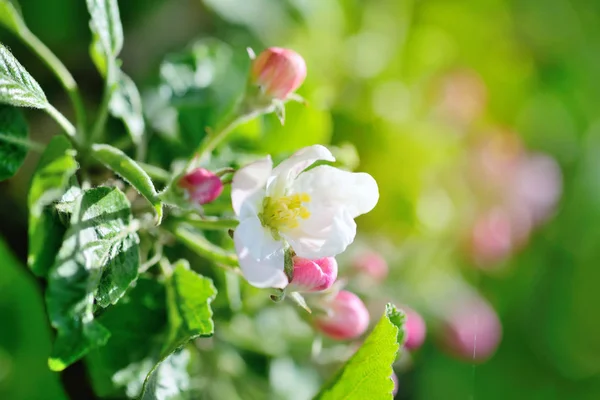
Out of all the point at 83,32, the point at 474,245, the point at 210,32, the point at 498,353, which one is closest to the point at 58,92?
the point at 83,32

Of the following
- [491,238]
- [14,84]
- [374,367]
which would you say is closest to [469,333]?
[491,238]

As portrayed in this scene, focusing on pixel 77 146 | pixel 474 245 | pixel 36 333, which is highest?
pixel 77 146

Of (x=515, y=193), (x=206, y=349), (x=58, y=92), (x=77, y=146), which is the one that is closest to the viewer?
(x=77, y=146)

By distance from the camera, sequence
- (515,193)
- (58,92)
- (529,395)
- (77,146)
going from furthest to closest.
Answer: (529,395)
(515,193)
(58,92)
(77,146)

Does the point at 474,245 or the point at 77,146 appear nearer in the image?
the point at 77,146

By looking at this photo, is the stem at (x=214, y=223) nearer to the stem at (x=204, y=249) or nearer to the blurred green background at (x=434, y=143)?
the stem at (x=204, y=249)

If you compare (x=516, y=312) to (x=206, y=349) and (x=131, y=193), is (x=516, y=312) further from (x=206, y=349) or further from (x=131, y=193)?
(x=131, y=193)

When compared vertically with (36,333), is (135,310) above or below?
above

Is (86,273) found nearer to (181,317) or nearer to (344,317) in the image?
(181,317)
